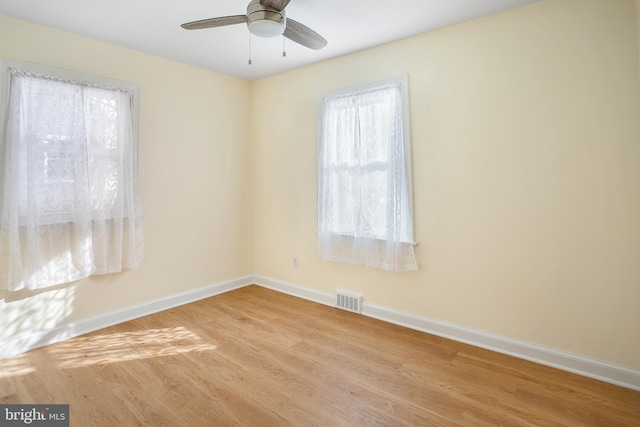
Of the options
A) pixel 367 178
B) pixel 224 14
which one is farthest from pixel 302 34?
pixel 367 178

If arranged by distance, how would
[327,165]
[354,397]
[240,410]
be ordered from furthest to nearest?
[327,165], [354,397], [240,410]

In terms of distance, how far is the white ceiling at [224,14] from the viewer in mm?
2303

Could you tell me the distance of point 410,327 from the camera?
292cm

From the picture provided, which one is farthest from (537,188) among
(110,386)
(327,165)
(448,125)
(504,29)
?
(110,386)

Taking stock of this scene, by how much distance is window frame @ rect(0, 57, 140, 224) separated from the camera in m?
2.38

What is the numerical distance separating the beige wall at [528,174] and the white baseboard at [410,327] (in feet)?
0.22

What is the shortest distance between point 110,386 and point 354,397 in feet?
5.17

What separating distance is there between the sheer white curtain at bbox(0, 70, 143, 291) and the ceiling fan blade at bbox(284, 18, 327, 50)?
5.95 feet

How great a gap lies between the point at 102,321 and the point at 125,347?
0.58 m

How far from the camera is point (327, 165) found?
331 centimetres

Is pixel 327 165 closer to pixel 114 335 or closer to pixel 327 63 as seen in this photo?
pixel 327 63

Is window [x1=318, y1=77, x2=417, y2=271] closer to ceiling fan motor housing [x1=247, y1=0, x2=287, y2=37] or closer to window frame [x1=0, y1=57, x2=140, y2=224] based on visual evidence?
ceiling fan motor housing [x1=247, y1=0, x2=287, y2=37]

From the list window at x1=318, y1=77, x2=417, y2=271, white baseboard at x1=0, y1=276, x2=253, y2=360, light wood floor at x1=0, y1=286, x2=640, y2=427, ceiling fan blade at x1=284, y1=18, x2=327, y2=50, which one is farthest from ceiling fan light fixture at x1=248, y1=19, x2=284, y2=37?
white baseboard at x1=0, y1=276, x2=253, y2=360

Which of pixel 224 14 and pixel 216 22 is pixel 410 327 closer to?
pixel 216 22
